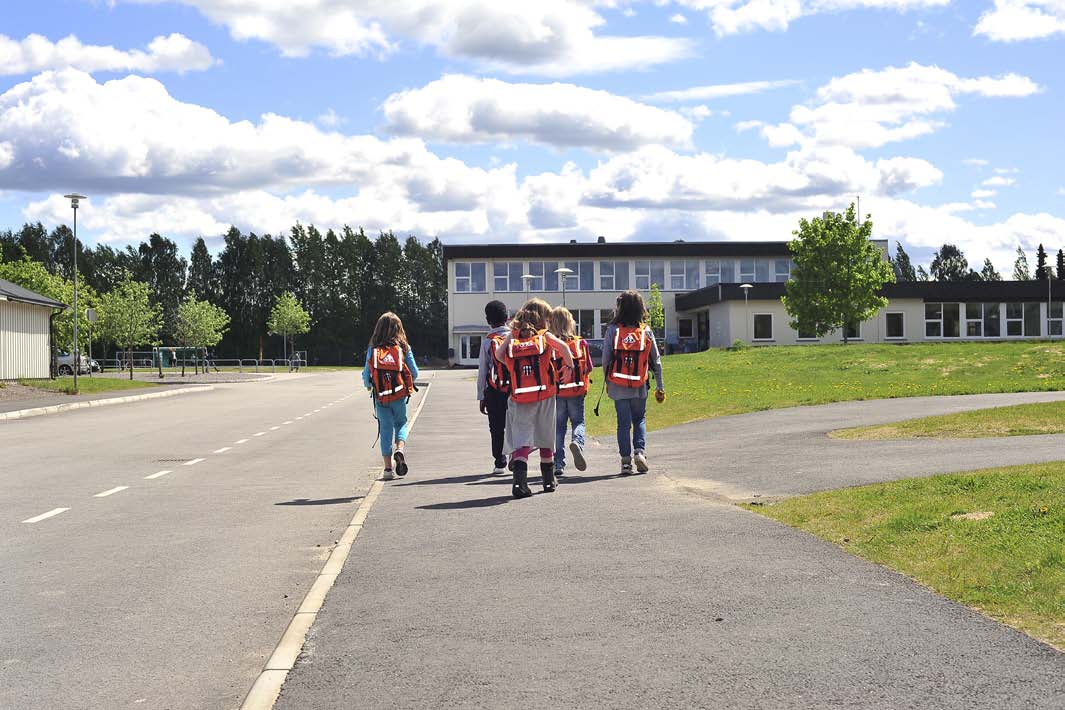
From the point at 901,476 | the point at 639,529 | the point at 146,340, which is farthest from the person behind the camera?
the point at 146,340

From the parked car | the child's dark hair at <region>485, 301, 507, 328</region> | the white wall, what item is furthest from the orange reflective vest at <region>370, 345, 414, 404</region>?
the parked car

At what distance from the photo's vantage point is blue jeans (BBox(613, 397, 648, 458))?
42.8ft

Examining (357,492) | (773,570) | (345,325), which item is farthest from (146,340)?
(773,570)

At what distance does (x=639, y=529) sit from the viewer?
29.6 feet

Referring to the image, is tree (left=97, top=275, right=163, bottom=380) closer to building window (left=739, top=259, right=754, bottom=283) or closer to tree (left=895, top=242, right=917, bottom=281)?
building window (left=739, top=259, right=754, bottom=283)

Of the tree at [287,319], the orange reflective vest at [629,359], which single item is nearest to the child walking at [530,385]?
the orange reflective vest at [629,359]

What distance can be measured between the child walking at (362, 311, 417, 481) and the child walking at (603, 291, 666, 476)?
2.12m

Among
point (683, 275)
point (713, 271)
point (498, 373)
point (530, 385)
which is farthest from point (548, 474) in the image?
point (713, 271)

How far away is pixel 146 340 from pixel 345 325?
2841cm

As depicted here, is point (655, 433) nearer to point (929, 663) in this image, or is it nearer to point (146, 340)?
point (929, 663)

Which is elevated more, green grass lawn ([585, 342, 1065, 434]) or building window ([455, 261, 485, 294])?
building window ([455, 261, 485, 294])

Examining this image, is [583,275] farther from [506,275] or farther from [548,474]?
[548,474]

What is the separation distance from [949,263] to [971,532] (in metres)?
147

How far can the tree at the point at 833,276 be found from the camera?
6538 cm
